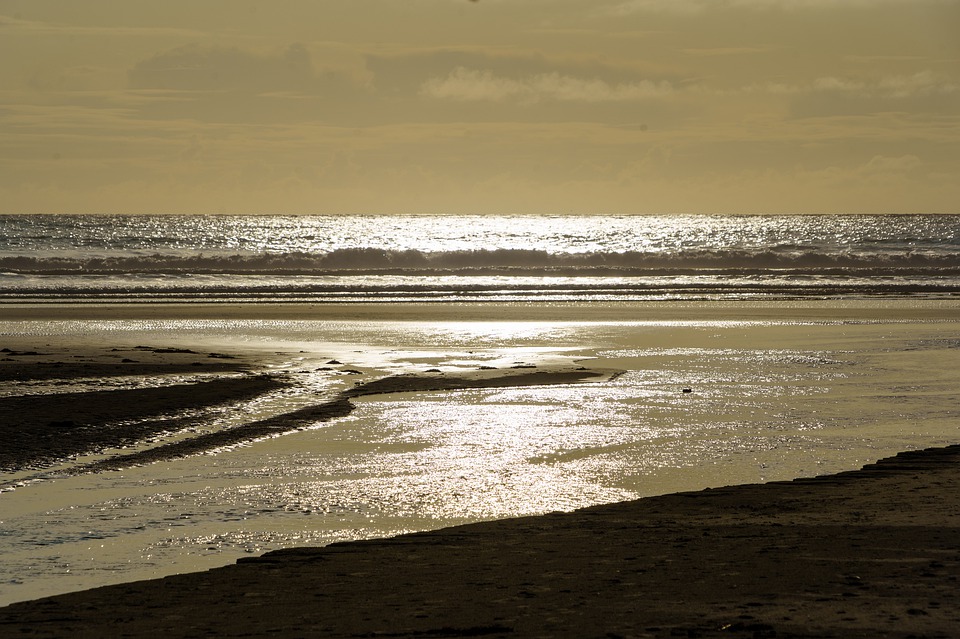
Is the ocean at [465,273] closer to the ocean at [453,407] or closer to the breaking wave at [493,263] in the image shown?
the breaking wave at [493,263]

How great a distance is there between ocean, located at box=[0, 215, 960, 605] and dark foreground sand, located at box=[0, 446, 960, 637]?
2.03 feet

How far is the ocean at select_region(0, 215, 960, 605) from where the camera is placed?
8.18 metres

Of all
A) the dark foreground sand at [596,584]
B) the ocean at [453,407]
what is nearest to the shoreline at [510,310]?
the ocean at [453,407]

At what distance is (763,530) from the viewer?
7461 mm

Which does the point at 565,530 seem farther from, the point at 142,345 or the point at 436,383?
the point at 142,345

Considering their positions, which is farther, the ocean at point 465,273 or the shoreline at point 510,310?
the ocean at point 465,273

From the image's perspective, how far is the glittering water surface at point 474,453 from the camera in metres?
7.72

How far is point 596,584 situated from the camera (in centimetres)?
614

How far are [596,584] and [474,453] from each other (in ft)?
15.5

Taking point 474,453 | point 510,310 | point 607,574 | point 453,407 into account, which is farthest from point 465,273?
point 607,574

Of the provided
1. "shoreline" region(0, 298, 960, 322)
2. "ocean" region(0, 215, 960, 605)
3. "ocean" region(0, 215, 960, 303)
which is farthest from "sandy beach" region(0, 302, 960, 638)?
"ocean" region(0, 215, 960, 303)

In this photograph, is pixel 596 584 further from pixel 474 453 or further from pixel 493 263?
pixel 493 263

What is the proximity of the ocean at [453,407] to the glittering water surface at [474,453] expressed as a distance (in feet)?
0.13

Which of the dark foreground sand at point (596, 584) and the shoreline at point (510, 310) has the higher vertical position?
the dark foreground sand at point (596, 584)
